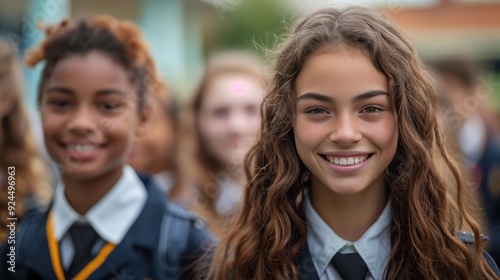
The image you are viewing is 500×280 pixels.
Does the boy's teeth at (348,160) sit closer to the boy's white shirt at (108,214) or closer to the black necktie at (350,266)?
the black necktie at (350,266)

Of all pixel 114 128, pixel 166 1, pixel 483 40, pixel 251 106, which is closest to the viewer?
pixel 114 128

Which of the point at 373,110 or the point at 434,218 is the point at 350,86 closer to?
the point at 373,110

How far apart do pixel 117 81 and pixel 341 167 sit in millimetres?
1065

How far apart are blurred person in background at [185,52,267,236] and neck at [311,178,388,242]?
1.84 meters

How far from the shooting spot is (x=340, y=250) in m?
2.29

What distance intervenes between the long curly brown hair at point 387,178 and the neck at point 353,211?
0.06 meters

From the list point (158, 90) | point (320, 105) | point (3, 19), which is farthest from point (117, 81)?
point (3, 19)

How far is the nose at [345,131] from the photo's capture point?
2.16 m

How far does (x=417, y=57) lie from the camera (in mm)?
2377

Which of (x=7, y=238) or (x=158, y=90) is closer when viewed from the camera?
(x=7, y=238)

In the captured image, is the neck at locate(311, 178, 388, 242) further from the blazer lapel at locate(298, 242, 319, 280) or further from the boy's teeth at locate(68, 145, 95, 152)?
the boy's teeth at locate(68, 145, 95, 152)

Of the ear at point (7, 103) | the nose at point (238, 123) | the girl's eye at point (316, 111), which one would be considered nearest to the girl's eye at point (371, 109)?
the girl's eye at point (316, 111)

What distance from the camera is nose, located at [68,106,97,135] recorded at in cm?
269

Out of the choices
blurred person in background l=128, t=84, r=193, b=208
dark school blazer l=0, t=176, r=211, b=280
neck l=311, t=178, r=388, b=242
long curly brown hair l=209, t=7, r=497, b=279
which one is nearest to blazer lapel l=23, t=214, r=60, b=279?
dark school blazer l=0, t=176, r=211, b=280
